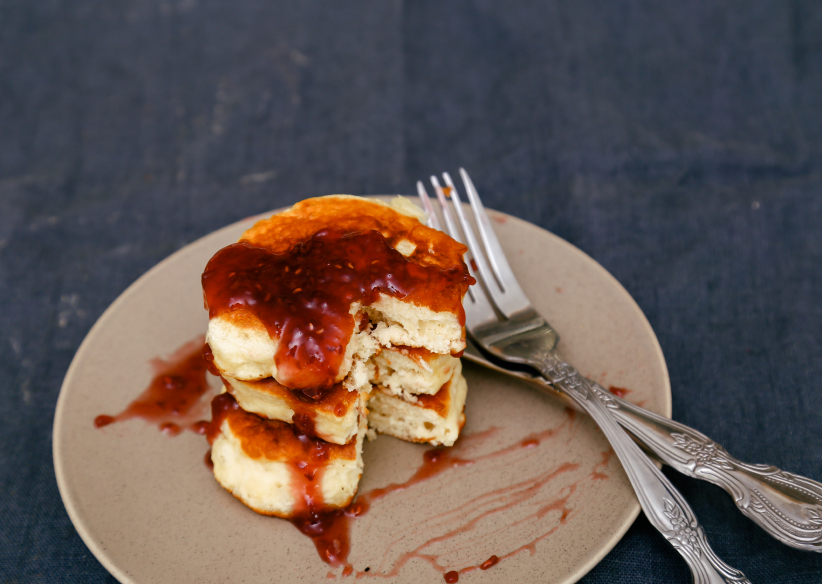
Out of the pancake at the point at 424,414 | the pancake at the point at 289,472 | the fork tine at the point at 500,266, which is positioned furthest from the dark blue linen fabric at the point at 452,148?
the pancake at the point at 424,414

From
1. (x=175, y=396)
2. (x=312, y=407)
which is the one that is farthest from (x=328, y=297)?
(x=175, y=396)

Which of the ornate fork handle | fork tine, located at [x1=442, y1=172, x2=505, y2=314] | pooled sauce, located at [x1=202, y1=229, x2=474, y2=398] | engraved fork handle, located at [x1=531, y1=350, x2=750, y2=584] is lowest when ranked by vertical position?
engraved fork handle, located at [x1=531, y1=350, x2=750, y2=584]

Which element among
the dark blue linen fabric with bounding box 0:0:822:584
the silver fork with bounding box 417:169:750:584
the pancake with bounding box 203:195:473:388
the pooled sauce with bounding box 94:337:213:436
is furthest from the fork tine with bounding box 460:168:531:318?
the pooled sauce with bounding box 94:337:213:436

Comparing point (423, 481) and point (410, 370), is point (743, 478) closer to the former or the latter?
point (423, 481)

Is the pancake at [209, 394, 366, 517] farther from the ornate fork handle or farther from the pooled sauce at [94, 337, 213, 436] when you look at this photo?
the ornate fork handle

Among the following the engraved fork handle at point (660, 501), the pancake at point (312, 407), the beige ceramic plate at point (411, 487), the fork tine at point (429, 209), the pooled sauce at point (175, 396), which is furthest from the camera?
the fork tine at point (429, 209)

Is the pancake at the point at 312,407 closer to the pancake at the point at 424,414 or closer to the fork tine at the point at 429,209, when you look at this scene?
the pancake at the point at 424,414

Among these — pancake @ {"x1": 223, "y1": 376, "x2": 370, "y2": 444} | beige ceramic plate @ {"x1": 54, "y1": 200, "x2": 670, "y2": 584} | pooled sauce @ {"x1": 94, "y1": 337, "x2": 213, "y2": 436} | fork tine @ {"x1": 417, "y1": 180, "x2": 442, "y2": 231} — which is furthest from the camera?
fork tine @ {"x1": 417, "y1": 180, "x2": 442, "y2": 231}
